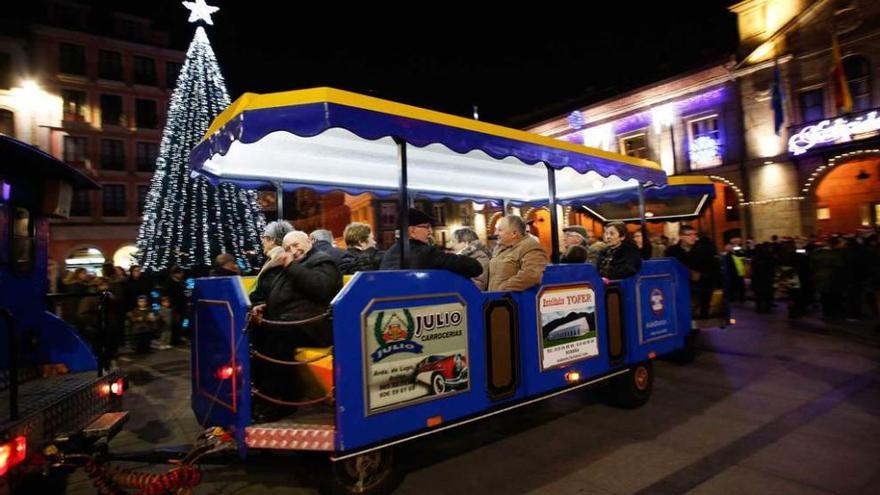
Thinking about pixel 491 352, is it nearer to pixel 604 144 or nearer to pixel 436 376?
pixel 436 376

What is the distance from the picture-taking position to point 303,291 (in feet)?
13.2

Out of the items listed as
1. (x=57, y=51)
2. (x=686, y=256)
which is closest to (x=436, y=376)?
(x=686, y=256)

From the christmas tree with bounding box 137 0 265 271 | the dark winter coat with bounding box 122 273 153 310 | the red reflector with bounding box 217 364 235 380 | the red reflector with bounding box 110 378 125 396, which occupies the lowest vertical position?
the red reflector with bounding box 110 378 125 396

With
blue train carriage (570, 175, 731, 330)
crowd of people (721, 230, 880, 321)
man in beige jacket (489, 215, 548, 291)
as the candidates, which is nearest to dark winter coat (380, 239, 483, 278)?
man in beige jacket (489, 215, 548, 291)

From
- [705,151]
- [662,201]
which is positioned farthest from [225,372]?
[705,151]

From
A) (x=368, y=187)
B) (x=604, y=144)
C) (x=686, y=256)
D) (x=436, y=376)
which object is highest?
(x=604, y=144)

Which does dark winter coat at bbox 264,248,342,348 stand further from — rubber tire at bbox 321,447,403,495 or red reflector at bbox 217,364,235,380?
rubber tire at bbox 321,447,403,495

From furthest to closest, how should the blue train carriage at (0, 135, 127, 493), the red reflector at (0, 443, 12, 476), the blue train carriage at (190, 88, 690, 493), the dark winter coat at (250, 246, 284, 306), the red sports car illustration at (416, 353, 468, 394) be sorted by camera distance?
1. the dark winter coat at (250, 246, 284, 306)
2. the red sports car illustration at (416, 353, 468, 394)
3. the blue train carriage at (190, 88, 690, 493)
4. the blue train carriage at (0, 135, 127, 493)
5. the red reflector at (0, 443, 12, 476)

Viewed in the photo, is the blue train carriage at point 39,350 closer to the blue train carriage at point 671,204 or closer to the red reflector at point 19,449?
the red reflector at point 19,449

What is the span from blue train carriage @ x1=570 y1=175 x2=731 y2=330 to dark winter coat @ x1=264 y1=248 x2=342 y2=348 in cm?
467

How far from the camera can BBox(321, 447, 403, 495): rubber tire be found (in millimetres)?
3592

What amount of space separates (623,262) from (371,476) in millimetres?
3618

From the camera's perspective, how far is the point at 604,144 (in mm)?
26922

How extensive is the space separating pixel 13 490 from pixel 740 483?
4917mm
